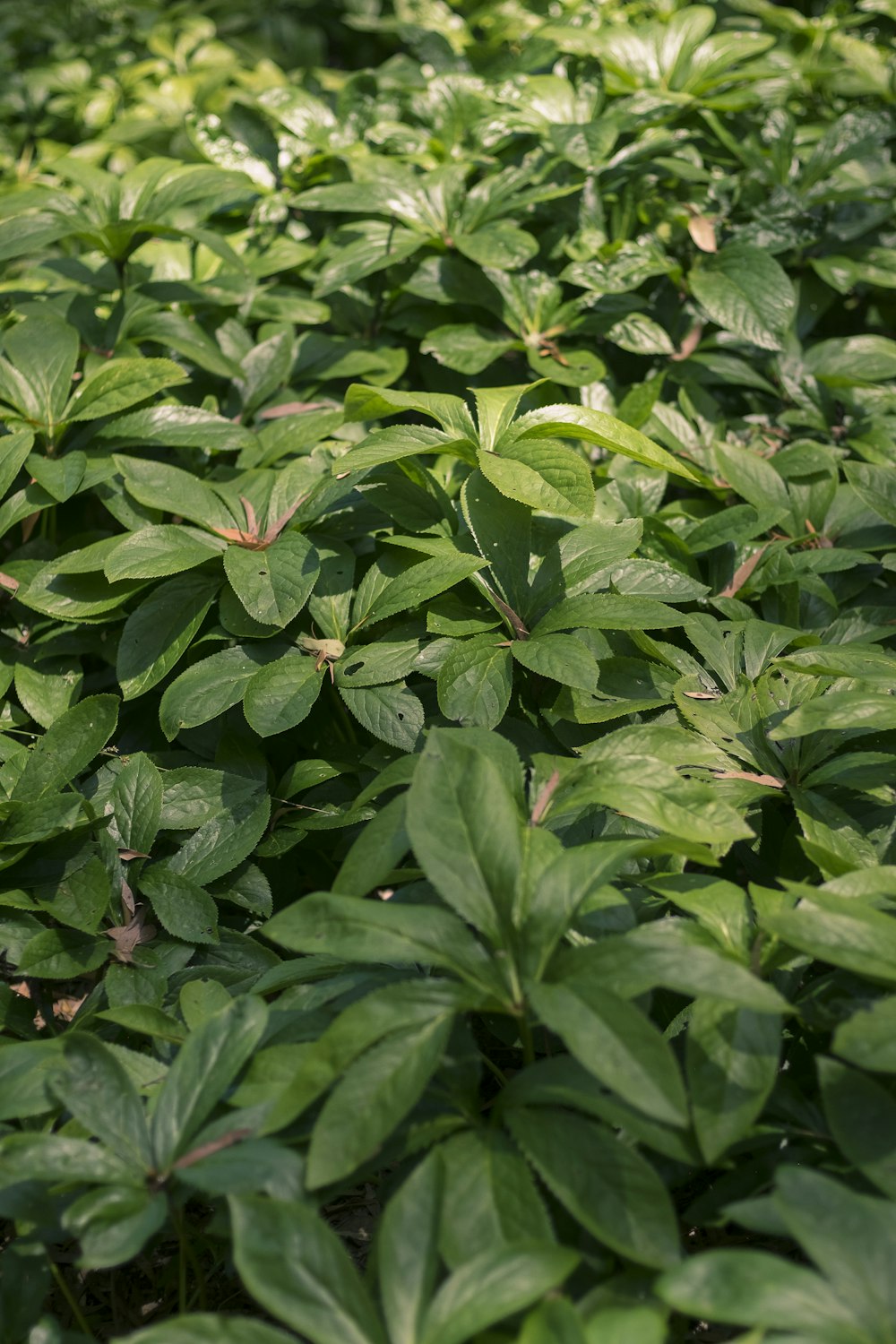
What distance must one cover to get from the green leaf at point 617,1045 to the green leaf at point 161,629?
835 mm

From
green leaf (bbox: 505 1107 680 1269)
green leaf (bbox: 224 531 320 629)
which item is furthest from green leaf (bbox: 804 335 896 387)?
green leaf (bbox: 505 1107 680 1269)

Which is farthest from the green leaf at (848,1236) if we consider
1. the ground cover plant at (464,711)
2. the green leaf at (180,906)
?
the green leaf at (180,906)

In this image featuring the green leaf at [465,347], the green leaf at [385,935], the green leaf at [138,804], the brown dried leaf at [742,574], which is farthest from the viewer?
the green leaf at [465,347]

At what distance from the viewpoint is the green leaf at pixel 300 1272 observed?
32.4 inches

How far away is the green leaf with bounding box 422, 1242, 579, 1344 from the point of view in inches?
31.8

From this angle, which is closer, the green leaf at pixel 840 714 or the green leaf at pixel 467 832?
the green leaf at pixel 467 832

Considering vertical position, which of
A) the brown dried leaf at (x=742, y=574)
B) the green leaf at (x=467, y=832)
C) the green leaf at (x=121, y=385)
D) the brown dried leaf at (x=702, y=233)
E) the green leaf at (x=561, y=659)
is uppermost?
the green leaf at (x=121, y=385)

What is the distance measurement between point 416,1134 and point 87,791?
2.58ft

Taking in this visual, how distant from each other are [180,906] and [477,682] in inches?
18.7

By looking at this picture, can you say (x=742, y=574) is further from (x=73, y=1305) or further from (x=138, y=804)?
(x=73, y=1305)

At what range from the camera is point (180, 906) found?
139cm

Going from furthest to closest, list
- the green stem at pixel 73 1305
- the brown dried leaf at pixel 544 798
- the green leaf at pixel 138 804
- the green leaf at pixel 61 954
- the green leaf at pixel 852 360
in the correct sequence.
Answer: the green leaf at pixel 852 360, the green leaf at pixel 138 804, the green leaf at pixel 61 954, the brown dried leaf at pixel 544 798, the green stem at pixel 73 1305

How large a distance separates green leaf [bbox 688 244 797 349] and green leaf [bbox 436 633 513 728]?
947mm

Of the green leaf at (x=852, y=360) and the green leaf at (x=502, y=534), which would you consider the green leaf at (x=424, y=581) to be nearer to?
the green leaf at (x=502, y=534)
